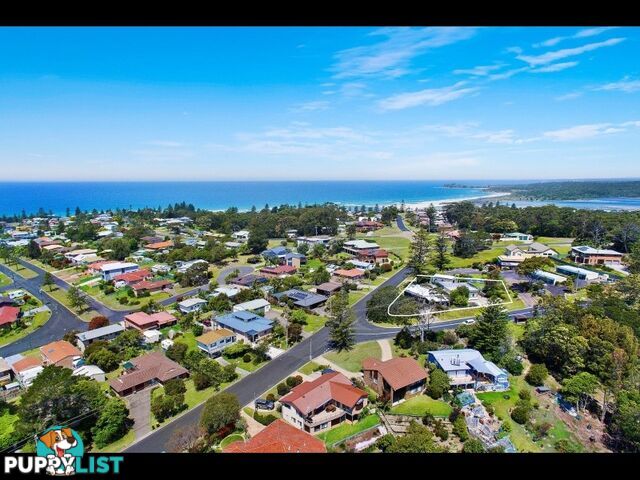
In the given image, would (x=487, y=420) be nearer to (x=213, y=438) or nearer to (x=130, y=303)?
(x=213, y=438)

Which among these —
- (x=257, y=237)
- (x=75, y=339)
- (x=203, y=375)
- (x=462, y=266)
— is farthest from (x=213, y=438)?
(x=257, y=237)

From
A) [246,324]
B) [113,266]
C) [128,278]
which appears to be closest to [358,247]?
[246,324]

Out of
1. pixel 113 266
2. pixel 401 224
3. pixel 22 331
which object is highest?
pixel 401 224

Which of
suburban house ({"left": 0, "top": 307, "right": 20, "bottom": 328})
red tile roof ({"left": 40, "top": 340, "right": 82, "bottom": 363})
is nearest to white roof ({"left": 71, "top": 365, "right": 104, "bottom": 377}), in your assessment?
red tile roof ({"left": 40, "top": 340, "right": 82, "bottom": 363})

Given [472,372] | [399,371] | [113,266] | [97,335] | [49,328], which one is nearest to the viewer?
[399,371]

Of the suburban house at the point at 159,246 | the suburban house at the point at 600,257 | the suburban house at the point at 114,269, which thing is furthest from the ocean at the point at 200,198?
the suburban house at the point at 600,257

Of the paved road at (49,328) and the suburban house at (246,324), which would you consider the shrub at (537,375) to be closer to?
the suburban house at (246,324)

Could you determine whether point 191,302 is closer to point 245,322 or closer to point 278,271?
point 245,322
